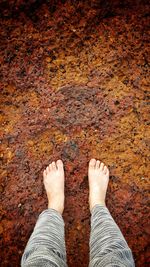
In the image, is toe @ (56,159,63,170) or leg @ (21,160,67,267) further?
toe @ (56,159,63,170)

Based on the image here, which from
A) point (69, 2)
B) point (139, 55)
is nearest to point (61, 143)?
point (139, 55)

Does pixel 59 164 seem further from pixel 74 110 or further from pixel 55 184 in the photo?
pixel 74 110

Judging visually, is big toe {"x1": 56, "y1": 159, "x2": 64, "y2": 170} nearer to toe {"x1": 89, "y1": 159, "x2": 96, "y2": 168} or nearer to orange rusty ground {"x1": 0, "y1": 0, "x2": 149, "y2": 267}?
orange rusty ground {"x1": 0, "y1": 0, "x2": 149, "y2": 267}

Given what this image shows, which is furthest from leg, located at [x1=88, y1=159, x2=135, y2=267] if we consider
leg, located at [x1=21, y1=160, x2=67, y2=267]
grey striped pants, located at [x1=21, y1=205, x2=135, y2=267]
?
leg, located at [x1=21, y1=160, x2=67, y2=267]

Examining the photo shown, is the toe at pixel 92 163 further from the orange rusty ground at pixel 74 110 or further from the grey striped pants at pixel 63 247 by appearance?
the grey striped pants at pixel 63 247

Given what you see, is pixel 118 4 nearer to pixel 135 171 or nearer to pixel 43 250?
pixel 135 171

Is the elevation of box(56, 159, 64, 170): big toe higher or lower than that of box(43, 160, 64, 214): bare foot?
higher

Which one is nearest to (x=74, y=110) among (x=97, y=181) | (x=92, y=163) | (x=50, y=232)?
(x=92, y=163)
